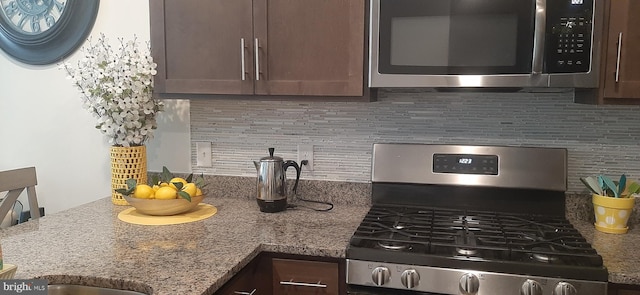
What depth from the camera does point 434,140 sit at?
6.74 feet

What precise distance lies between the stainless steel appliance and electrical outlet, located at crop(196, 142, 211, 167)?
393mm

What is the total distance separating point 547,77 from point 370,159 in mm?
762

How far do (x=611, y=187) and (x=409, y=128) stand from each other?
2.45 ft

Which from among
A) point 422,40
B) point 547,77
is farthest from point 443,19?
point 547,77

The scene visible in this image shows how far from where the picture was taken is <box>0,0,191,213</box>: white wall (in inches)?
91.2

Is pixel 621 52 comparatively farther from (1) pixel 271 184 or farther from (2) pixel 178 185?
(2) pixel 178 185

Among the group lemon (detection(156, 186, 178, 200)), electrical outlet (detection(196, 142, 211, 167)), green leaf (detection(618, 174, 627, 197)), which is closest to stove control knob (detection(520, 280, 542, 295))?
green leaf (detection(618, 174, 627, 197))

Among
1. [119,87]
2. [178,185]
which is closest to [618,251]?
[178,185]

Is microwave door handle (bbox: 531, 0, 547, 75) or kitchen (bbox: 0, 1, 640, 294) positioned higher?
microwave door handle (bbox: 531, 0, 547, 75)

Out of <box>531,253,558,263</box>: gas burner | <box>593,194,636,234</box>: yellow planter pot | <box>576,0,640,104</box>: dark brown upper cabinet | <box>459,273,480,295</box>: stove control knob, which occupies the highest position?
<box>576,0,640,104</box>: dark brown upper cabinet

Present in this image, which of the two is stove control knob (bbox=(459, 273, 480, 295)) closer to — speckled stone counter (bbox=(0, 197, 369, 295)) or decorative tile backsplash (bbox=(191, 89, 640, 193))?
speckled stone counter (bbox=(0, 197, 369, 295))

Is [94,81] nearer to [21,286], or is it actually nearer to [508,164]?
[21,286]

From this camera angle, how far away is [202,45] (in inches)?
75.9

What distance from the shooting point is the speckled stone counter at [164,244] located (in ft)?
4.41
